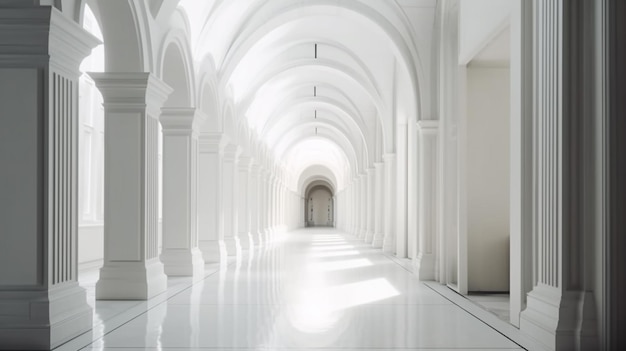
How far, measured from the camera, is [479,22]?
859cm

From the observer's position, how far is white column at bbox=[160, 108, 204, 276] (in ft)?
39.9

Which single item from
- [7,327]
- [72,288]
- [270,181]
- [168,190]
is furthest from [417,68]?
[270,181]

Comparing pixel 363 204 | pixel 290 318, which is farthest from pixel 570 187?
pixel 363 204

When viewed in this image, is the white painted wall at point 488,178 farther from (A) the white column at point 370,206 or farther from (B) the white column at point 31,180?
(A) the white column at point 370,206

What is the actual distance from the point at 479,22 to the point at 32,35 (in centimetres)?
569

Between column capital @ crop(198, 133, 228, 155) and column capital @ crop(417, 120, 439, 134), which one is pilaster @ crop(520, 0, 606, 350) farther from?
column capital @ crop(198, 133, 228, 155)

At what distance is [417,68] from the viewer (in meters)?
12.5

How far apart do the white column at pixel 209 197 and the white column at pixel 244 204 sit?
569 cm

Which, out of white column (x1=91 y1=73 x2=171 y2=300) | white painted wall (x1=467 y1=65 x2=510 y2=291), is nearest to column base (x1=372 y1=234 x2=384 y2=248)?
white painted wall (x1=467 y1=65 x2=510 y2=291)

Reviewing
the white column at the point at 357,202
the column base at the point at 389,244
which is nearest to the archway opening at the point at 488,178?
the column base at the point at 389,244

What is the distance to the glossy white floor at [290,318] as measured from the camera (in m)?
5.93

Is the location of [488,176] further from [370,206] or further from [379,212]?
[370,206]

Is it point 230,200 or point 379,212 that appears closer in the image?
point 230,200

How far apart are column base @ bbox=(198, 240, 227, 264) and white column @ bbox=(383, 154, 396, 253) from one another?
657 centimetres
